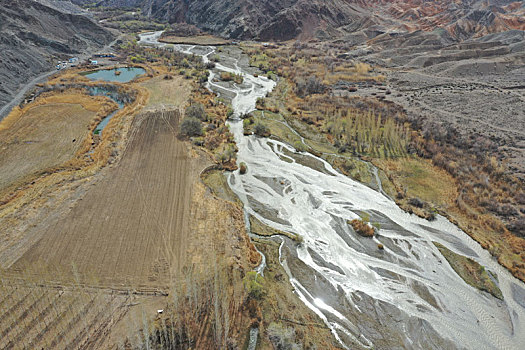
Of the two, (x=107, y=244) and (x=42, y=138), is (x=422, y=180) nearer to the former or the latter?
(x=107, y=244)

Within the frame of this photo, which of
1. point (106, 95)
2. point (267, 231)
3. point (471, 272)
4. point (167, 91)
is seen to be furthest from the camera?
point (167, 91)

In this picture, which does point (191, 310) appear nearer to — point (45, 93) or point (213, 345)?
point (213, 345)

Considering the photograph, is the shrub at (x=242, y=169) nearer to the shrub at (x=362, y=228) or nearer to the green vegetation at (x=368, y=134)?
the green vegetation at (x=368, y=134)

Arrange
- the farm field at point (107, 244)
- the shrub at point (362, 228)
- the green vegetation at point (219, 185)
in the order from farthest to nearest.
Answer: the green vegetation at point (219, 185) → the shrub at point (362, 228) → the farm field at point (107, 244)

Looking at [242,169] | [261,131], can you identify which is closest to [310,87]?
[261,131]

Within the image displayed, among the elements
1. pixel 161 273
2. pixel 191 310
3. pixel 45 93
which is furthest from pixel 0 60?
pixel 191 310

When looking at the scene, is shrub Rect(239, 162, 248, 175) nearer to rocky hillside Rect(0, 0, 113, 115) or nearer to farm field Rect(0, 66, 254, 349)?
farm field Rect(0, 66, 254, 349)

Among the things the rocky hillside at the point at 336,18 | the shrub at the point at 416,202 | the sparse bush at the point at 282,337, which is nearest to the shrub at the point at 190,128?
the shrub at the point at 416,202
